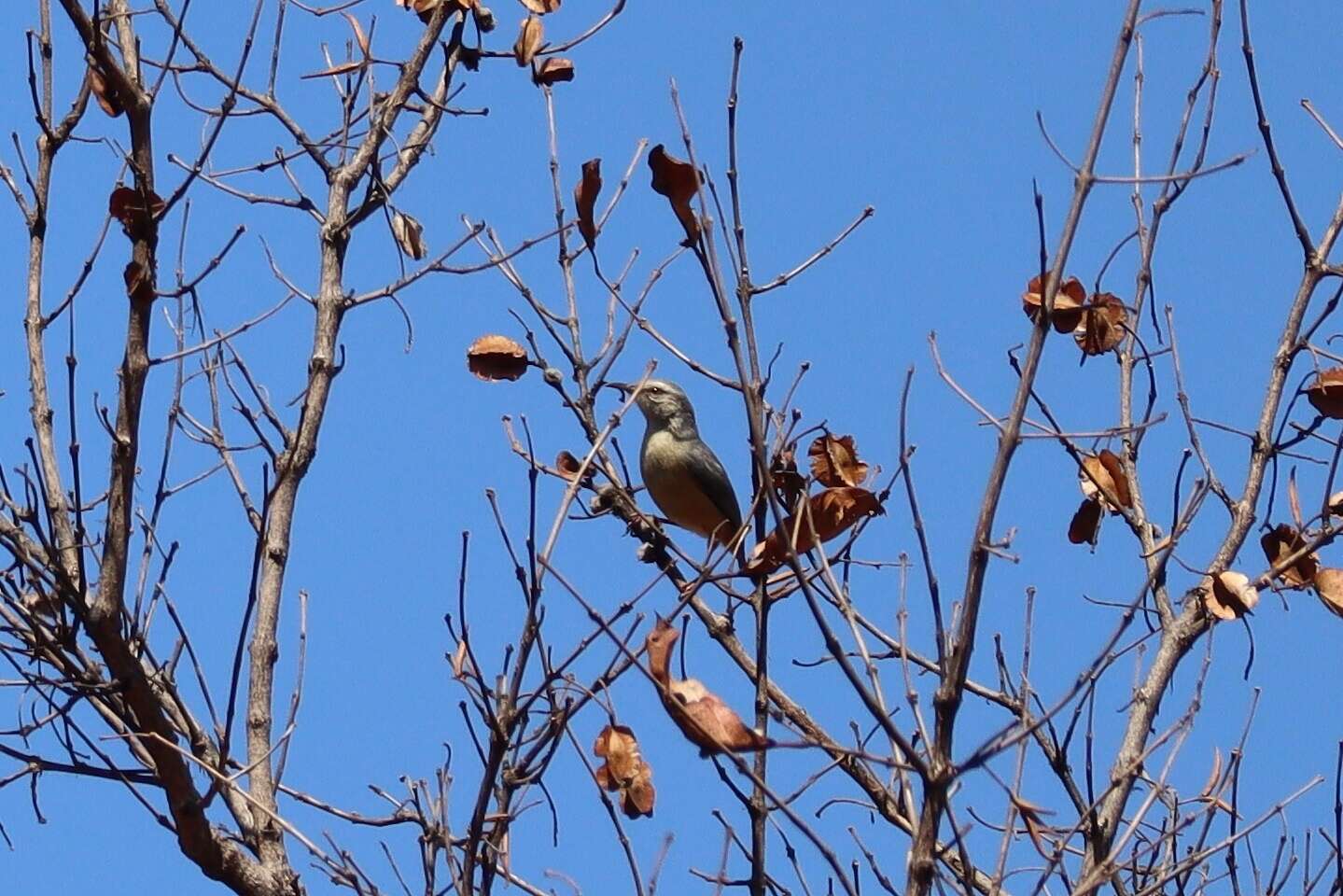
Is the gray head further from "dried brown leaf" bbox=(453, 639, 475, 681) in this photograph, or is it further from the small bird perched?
"dried brown leaf" bbox=(453, 639, 475, 681)

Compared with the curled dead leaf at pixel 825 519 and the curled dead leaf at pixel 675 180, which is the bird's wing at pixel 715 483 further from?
the curled dead leaf at pixel 675 180

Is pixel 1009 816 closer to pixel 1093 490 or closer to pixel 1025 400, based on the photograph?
pixel 1025 400

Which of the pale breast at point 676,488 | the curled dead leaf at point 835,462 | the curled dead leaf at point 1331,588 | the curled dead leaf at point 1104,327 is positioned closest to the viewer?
the curled dead leaf at point 835,462

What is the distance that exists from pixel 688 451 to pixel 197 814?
435 cm

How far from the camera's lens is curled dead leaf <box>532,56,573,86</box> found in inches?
208

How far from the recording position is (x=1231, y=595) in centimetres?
402

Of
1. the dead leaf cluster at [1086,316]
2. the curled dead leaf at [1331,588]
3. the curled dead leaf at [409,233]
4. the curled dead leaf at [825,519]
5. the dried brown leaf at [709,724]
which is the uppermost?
the curled dead leaf at [409,233]

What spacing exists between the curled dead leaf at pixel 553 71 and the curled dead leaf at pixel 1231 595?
99.2 inches

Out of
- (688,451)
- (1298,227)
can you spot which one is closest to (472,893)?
(1298,227)

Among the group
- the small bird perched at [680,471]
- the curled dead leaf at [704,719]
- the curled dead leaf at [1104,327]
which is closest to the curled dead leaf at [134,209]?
the curled dead leaf at [704,719]

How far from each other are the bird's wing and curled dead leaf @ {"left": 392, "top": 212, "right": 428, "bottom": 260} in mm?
2764

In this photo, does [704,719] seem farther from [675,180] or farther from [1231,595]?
[1231,595]

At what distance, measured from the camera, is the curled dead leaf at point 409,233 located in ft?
16.7

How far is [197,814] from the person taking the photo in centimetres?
355
